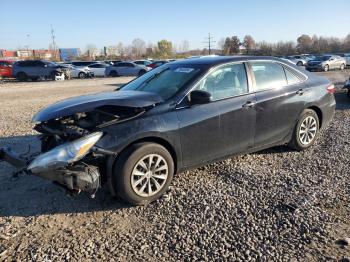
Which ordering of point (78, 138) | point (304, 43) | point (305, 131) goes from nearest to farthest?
point (78, 138), point (305, 131), point (304, 43)

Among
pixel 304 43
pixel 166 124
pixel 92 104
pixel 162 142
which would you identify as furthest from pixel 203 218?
pixel 304 43

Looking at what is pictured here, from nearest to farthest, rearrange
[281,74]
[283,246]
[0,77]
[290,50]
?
[283,246]
[281,74]
[0,77]
[290,50]

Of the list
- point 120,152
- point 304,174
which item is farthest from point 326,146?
point 120,152

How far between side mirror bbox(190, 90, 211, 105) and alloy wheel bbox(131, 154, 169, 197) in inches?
33.5

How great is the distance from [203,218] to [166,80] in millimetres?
2142

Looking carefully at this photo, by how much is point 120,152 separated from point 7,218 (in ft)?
4.90

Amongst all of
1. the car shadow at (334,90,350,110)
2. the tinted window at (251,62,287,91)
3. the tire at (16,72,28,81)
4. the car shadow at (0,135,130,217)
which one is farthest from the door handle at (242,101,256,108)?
the tire at (16,72,28,81)

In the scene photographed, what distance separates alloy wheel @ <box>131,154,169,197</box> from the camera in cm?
396

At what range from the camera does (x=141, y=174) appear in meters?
3.98

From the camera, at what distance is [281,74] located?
5.53m

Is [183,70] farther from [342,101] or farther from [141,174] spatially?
[342,101]

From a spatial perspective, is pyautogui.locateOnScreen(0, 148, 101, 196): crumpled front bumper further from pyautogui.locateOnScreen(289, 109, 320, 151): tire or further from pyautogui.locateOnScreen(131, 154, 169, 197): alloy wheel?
pyautogui.locateOnScreen(289, 109, 320, 151): tire

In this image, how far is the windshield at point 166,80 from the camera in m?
4.58

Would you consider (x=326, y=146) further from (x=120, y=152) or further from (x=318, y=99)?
(x=120, y=152)
